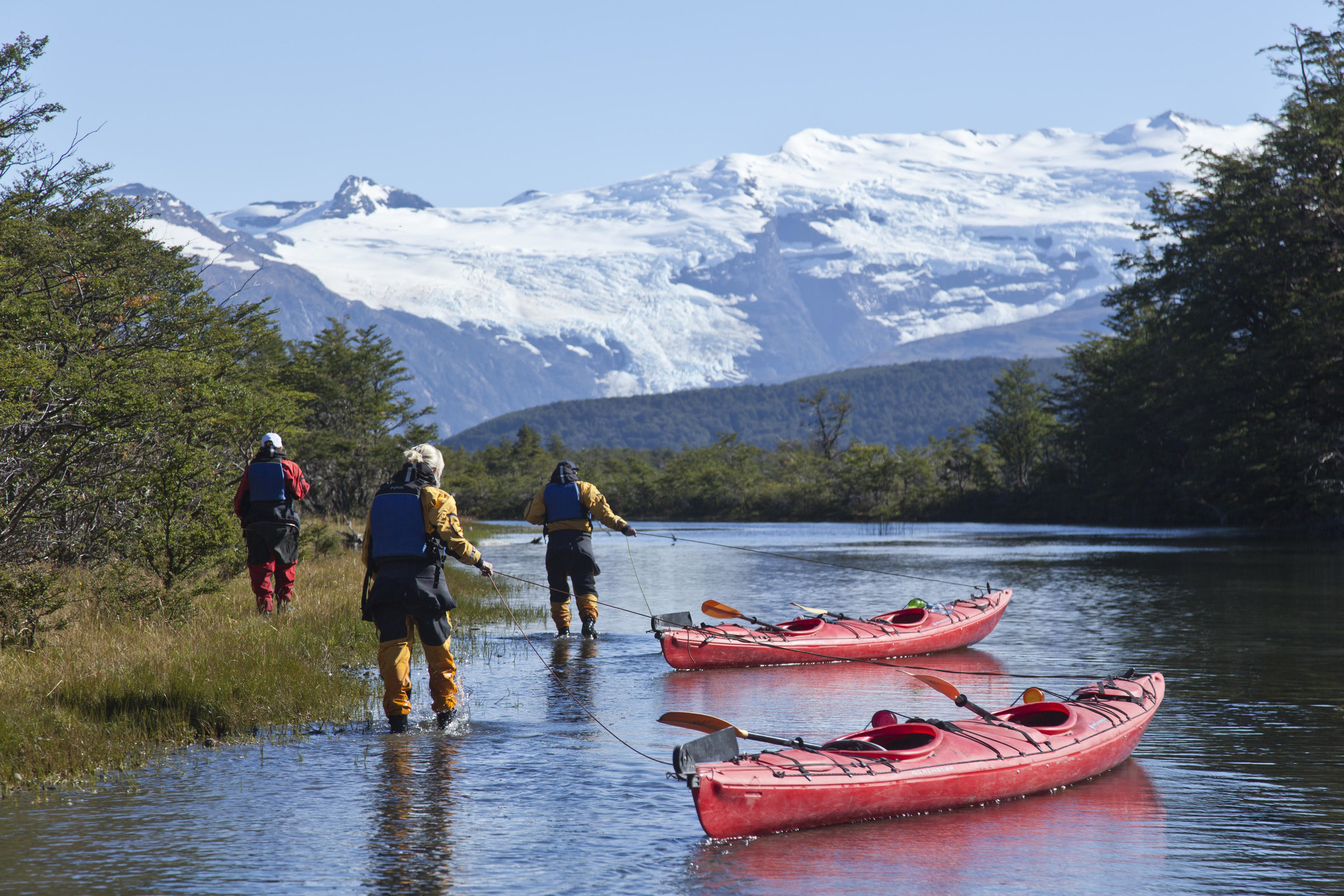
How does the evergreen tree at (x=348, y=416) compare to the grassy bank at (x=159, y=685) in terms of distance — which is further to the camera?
the evergreen tree at (x=348, y=416)

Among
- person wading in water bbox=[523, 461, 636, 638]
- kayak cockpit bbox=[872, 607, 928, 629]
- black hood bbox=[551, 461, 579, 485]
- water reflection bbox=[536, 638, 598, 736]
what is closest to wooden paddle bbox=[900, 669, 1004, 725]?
water reflection bbox=[536, 638, 598, 736]

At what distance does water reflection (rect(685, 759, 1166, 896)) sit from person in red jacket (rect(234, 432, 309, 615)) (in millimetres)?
7906

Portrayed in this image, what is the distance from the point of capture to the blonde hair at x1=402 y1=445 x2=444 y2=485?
9.62m

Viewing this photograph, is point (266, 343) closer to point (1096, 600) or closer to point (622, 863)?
point (1096, 600)

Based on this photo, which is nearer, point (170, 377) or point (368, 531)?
point (368, 531)

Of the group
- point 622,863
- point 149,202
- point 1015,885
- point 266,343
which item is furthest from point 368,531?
point 266,343

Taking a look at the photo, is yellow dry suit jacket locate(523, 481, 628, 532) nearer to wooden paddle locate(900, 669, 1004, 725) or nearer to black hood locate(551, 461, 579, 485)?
black hood locate(551, 461, 579, 485)

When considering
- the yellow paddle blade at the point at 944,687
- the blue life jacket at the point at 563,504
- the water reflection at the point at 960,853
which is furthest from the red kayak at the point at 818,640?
the water reflection at the point at 960,853

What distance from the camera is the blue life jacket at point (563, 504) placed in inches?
598

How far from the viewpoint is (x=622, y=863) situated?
263 inches

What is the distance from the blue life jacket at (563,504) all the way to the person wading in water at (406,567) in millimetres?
5641

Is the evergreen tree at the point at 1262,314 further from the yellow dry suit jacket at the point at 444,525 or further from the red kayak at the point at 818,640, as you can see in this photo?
the yellow dry suit jacket at the point at 444,525

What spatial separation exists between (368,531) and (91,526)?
6169mm

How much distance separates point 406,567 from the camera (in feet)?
30.6
